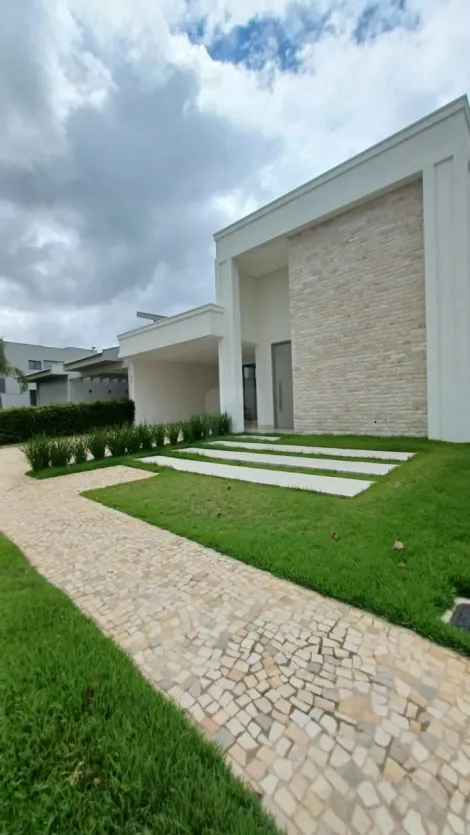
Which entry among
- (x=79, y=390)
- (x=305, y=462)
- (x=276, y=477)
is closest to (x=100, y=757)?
(x=276, y=477)

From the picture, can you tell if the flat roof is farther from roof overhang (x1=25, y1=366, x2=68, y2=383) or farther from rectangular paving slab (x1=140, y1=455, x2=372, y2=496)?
roof overhang (x1=25, y1=366, x2=68, y2=383)

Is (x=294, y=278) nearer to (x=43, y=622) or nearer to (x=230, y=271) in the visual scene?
(x=230, y=271)

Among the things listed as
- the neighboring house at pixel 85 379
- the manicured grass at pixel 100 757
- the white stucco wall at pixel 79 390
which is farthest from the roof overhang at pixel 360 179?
the white stucco wall at pixel 79 390

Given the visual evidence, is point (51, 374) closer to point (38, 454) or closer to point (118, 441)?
point (118, 441)

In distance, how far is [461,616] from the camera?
2.15 metres

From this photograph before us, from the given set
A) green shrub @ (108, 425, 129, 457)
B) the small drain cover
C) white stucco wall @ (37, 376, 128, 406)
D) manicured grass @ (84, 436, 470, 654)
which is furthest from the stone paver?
white stucco wall @ (37, 376, 128, 406)

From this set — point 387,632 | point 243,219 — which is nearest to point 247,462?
point 387,632

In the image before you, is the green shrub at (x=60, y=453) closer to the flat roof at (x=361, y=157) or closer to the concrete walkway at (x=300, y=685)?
the concrete walkway at (x=300, y=685)

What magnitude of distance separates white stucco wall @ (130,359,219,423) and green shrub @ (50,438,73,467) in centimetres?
831

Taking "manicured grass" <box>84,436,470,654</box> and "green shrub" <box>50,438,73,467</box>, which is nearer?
"manicured grass" <box>84,436,470,654</box>

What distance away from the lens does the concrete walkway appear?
3.84ft

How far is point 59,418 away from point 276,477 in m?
11.7

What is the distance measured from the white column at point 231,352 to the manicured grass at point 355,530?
6289 mm

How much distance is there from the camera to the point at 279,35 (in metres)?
7.60
